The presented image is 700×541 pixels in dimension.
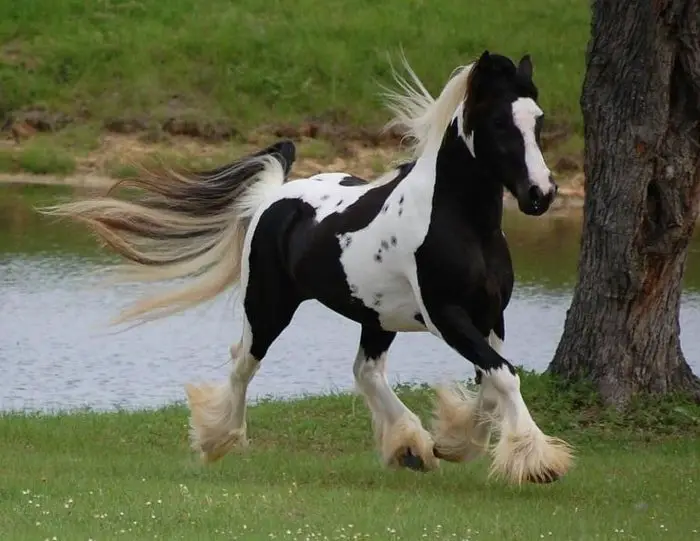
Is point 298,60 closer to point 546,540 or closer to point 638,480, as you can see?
point 638,480

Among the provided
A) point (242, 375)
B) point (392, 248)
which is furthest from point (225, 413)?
point (392, 248)

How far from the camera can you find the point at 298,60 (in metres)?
31.4

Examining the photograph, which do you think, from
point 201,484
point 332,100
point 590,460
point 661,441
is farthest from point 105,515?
point 332,100

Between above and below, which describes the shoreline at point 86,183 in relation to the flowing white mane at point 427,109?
below

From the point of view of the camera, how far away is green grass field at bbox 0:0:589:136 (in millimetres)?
29609

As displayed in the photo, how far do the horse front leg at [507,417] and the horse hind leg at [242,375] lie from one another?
1458 millimetres

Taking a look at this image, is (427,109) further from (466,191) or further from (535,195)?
(535,195)

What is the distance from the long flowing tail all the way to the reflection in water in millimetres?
1568

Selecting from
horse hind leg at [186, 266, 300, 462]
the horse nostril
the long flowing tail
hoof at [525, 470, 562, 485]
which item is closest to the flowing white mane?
the horse nostril

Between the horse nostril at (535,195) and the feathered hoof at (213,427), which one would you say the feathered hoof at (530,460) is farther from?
the feathered hoof at (213,427)

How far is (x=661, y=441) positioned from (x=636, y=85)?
2351mm

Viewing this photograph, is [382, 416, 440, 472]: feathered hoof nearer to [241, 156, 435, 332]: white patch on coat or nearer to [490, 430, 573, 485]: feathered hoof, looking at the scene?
[241, 156, 435, 332]: white patch on coat

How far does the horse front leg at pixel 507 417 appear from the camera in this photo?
7.28m

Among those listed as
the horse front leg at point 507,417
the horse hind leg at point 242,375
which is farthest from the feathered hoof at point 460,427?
the horse hind leg at point 242,375
